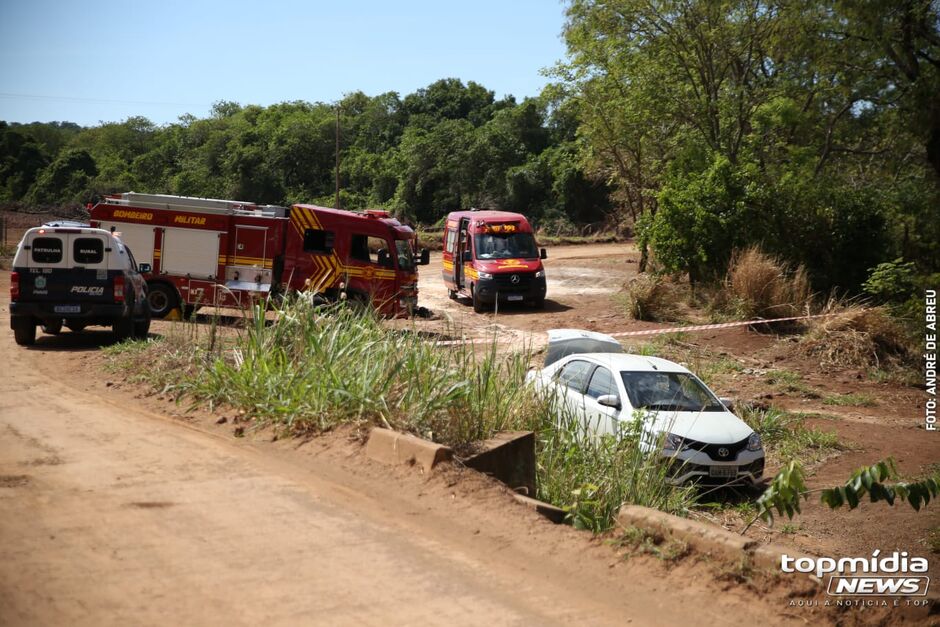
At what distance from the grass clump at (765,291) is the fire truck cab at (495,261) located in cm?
619

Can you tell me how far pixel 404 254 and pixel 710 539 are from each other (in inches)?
628

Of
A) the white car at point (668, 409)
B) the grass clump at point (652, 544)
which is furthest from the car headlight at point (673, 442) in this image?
the grass clump at point (652, 544)

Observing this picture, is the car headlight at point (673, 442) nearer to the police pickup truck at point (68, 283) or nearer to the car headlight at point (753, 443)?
the car headlight at point (753, 443)

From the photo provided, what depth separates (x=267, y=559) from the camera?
523 centimetres

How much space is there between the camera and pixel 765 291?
20.4 metres

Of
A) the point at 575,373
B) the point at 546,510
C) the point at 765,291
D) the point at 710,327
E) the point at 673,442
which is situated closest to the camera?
the point at 546,510

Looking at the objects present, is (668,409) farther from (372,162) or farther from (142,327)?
(372,162)

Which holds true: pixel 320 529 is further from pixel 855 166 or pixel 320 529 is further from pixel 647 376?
pixel 855 166

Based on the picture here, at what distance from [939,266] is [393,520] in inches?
848

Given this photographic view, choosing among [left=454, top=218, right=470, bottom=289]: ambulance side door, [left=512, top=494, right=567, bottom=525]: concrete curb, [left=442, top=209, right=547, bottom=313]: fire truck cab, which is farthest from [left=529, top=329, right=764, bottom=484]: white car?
[left=454, top=218, right=470, bottom=289]: ambulance side door

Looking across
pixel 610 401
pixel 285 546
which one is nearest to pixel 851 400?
pixel 610 401

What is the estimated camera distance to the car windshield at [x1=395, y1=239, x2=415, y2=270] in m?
20.9

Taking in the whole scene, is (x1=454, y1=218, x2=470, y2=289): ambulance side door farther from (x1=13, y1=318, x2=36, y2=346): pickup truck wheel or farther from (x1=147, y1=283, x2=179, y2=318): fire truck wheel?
(x1=13, y1=318, x2=36, y2=346): pickup truck wheel

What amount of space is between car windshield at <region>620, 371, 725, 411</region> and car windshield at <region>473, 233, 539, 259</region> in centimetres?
1397
